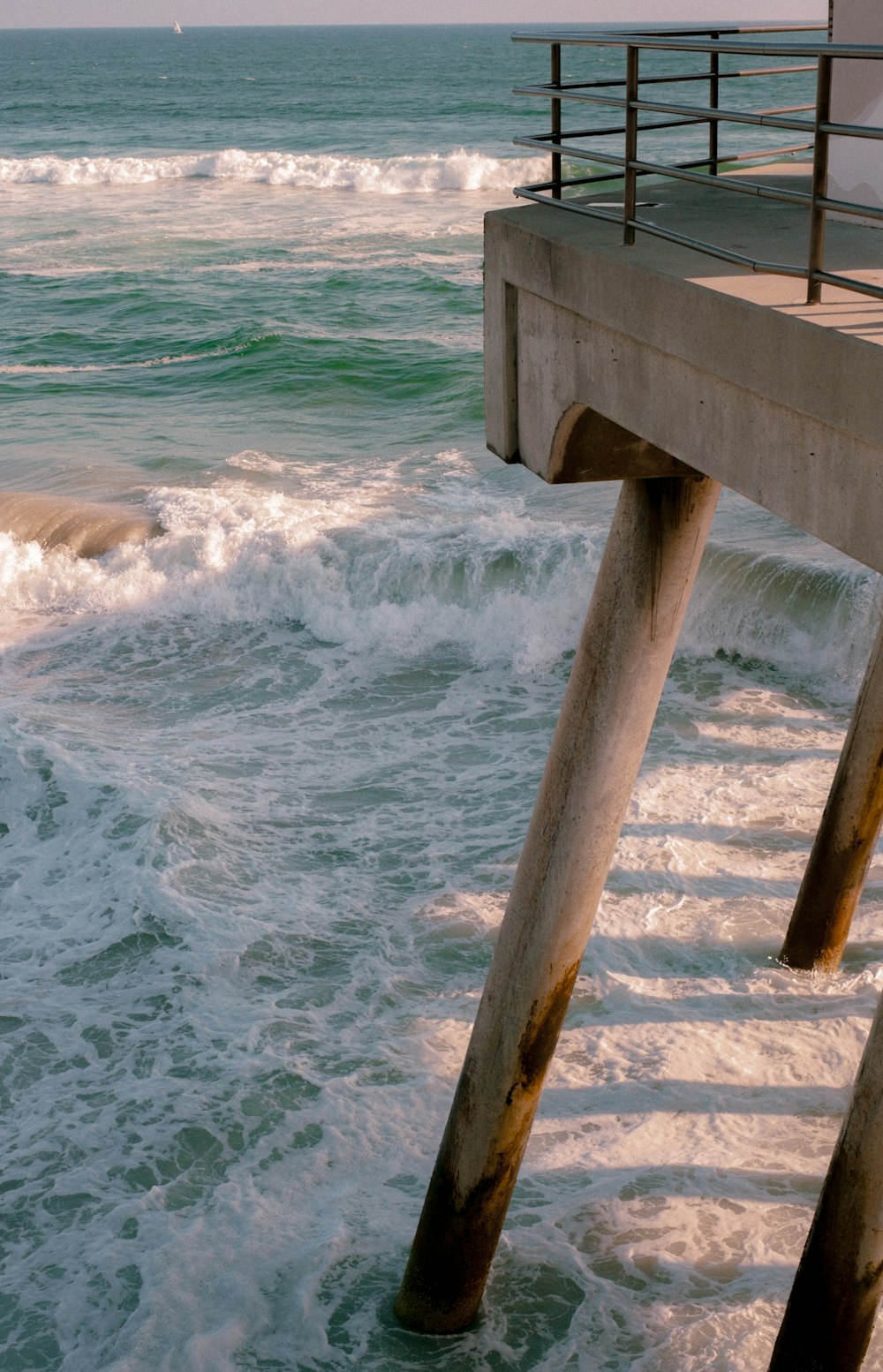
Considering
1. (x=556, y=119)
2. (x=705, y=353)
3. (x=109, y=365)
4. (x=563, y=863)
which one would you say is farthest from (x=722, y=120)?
(x=109, y=365)

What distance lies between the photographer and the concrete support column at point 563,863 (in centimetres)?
426

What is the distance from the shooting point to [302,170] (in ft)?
155

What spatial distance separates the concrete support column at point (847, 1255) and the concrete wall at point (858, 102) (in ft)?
7.74

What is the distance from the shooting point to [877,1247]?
3799 mm

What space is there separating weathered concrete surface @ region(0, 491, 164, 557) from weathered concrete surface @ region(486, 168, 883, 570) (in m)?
11.5

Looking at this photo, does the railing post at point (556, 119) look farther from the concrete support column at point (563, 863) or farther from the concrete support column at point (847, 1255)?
the concrete support column at point (847, 1255)

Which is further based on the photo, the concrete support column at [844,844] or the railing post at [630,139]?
the concrete support column at [844,844]

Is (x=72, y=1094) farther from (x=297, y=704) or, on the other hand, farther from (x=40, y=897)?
(x=297, y=704)

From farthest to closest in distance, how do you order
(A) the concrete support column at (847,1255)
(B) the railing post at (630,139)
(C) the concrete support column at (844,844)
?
(C) the concrete support column at (844,844)
(A) the concrete support column at (847,1255)
(B) the railing post at (630,139)

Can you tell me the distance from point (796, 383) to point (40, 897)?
6.99 m

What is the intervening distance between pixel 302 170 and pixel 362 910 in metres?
43.6

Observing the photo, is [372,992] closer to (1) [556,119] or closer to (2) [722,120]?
(1) [556,119]

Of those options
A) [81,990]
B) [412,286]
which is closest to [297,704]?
[81,990]

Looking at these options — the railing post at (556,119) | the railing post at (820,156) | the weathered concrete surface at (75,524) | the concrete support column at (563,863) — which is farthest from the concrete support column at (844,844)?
the weathered concrete surface at (75,524)
